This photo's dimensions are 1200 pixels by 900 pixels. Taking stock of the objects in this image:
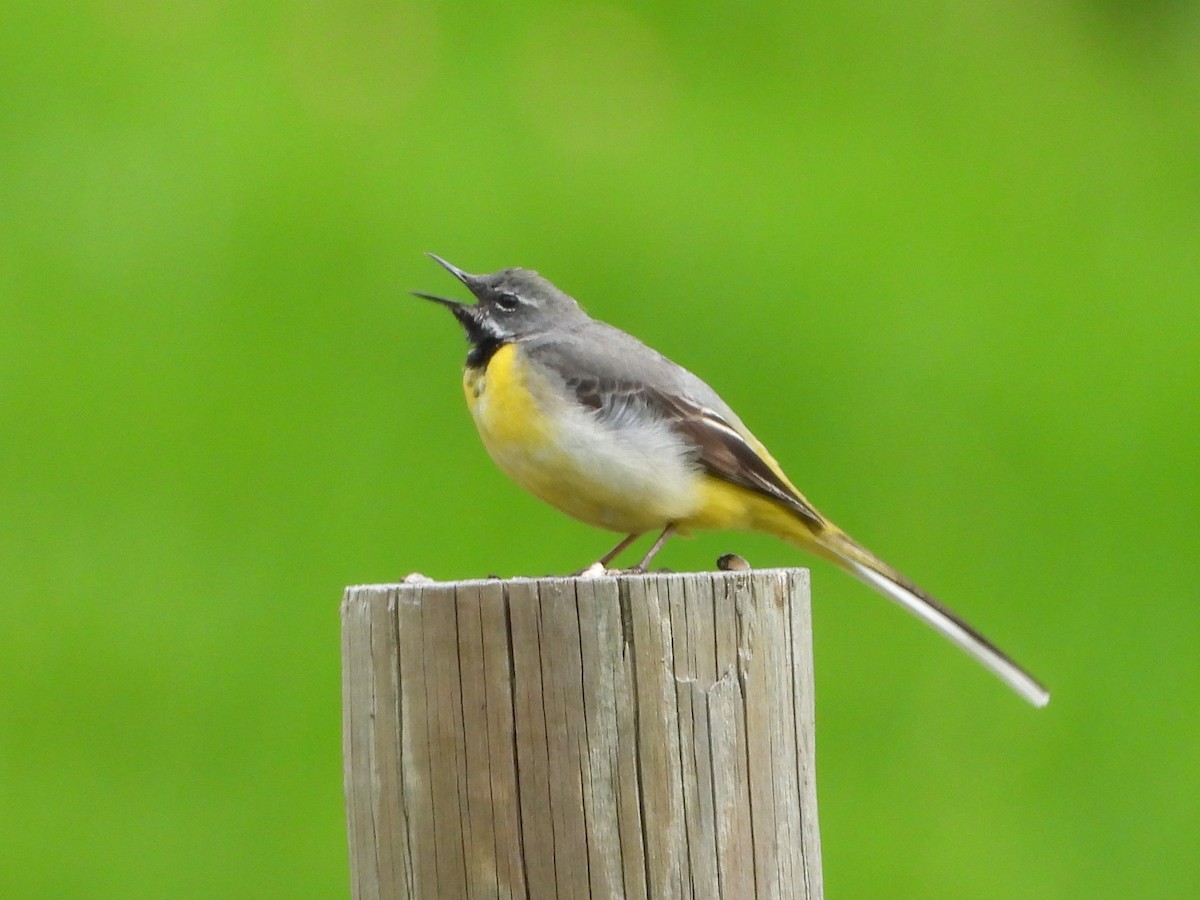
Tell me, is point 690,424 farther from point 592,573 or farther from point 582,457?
point 592,573

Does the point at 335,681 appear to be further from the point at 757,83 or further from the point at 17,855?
the point at 757,83

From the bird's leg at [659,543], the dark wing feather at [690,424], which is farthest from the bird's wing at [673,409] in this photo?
the bird's leg at [659,543]

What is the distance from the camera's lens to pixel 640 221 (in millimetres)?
11711

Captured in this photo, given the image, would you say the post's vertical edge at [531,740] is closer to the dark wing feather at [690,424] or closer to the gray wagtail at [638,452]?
the gray wagtail at [638,452]

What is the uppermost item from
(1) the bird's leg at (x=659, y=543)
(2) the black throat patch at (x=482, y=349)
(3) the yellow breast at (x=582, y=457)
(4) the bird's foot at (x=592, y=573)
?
(2) the black throat patch at (x=482, y=349)

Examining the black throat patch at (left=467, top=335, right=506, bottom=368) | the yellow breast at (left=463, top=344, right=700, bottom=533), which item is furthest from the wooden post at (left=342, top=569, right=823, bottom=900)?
the black throat patch at (left=467, top=335, right=506, bottom=368)

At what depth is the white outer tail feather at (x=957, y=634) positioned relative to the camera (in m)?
5.47

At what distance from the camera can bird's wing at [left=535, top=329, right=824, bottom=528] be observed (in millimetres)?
5953

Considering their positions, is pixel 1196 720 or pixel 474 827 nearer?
pixel 474 827

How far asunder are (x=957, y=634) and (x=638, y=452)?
128cm

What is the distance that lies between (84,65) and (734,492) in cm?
713

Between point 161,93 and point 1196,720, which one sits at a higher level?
point 161,93

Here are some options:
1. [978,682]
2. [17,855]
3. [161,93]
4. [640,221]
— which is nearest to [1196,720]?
[978,682]

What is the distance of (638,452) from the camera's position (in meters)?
5.88
